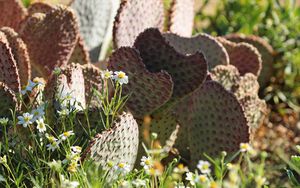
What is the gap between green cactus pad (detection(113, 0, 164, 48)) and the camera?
149 inches

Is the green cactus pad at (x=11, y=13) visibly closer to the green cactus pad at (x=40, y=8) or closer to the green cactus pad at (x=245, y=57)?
the green cactus pad at (x=40, y=8)

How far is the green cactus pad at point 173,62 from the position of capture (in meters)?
3.48

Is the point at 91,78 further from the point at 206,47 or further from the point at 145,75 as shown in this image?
the point at 206,47

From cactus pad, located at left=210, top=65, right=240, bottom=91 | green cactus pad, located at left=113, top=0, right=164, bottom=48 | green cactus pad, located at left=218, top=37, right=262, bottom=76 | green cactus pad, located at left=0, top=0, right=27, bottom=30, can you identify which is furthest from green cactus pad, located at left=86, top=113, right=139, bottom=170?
green cactus pad, located at left=0, top=0, right=27, bottom=30

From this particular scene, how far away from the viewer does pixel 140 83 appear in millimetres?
3412

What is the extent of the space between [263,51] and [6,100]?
96.9 inches

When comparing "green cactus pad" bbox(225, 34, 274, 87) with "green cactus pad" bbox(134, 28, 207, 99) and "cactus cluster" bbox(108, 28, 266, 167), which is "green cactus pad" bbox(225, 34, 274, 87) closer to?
"cactus cluster" bbox(108, 28, 266, 167)

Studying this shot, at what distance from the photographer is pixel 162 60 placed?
3531 millimetres

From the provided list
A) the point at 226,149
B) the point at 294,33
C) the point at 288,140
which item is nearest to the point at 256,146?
the point at 288,140

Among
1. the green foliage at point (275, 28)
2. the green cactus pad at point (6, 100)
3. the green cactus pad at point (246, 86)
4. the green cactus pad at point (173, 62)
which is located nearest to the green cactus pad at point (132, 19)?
the green cactus pad at point (173, 62)

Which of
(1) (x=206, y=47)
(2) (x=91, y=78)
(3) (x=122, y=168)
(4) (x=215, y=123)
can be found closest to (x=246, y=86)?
(1) (x=206, y=47)

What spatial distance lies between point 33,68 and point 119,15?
0.67 metres

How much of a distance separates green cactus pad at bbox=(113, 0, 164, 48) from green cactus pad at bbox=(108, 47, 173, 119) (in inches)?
12.6

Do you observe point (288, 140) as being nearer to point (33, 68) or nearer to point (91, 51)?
point (91, 51)
